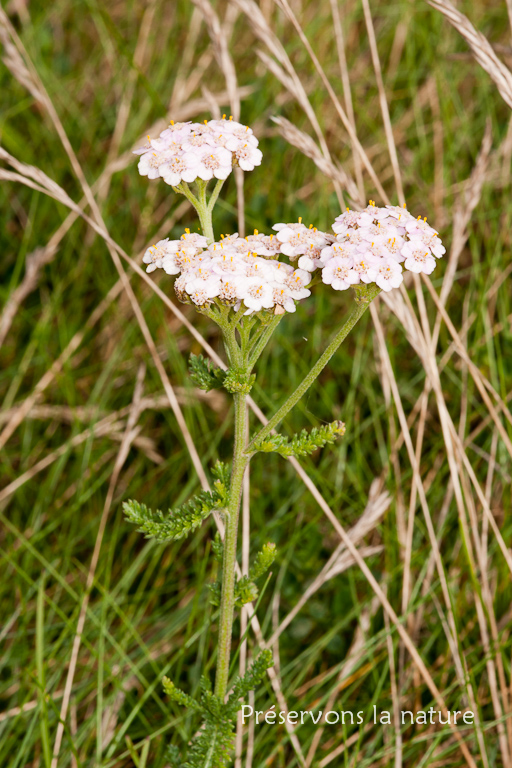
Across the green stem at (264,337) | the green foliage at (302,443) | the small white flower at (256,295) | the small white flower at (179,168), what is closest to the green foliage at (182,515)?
the green foliage at (302,443)

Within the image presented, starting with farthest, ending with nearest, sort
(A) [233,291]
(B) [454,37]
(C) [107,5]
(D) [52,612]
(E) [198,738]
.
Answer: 1. (C) [107,5]
2. (B) [454,37]
3. (D) [52,612]
4. (E) [198,738]
5. (A) [233,291]

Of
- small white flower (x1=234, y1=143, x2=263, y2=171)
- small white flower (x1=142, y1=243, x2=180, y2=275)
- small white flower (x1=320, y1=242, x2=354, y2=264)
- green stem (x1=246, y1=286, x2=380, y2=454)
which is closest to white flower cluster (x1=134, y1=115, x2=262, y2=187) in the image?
small white flower (x1=234, y1=143, x2=263, y2=171)

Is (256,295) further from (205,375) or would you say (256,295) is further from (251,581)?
(251,581)

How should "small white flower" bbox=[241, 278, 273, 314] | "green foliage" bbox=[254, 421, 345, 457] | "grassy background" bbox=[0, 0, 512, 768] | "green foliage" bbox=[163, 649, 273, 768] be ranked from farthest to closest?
"grassy background" bbox=[0, 0, 512, 768]
"green foliage" bbox=[163, 649, 273, 768]
"green foliage" bbox=[254, 421, 345, 457]
"small white flower" bbox=[241, 278, 273, 314]

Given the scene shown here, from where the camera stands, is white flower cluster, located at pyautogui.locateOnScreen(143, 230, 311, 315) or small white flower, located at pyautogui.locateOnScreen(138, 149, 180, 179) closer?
white flower cluster, located at pyautogui.locateOnScreen(143, 230, 311, 315)

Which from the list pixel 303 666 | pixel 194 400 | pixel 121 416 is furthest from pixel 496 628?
pixel 121 416

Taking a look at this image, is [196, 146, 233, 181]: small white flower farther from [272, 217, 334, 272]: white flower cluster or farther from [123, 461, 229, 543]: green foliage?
[123, 461, 229, 543]: green foliage

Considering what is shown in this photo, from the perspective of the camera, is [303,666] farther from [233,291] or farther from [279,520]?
[233,291]

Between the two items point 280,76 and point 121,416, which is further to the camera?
point 121,416
